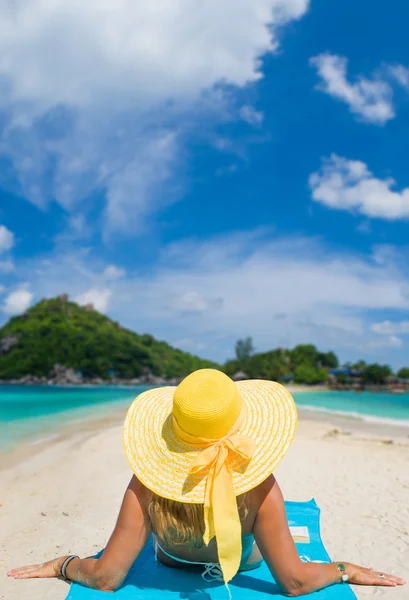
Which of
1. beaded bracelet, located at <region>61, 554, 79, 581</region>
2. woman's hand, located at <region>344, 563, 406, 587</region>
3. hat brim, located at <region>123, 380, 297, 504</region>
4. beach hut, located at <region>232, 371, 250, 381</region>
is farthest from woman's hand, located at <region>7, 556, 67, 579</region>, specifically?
beach hut, located at <region>232, 371, 250, 381</region>

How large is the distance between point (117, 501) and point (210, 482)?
406cm

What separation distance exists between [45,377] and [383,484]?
324ft

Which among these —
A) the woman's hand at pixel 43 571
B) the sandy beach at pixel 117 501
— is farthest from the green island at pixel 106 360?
the woman's hand at pixel 43 571

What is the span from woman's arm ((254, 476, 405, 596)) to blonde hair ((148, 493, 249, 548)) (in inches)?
4.0

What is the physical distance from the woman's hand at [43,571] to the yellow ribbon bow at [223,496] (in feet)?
4.04

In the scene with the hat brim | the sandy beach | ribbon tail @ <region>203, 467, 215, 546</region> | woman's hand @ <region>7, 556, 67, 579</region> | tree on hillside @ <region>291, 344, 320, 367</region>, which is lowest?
the sandy beach

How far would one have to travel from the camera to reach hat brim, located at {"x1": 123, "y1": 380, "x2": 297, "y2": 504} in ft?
7.42

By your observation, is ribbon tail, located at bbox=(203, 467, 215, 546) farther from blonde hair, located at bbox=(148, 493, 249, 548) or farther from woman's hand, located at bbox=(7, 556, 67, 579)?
woman's hand, located at bbox=(7, 556, 67, 579)

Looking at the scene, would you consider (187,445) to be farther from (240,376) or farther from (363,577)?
(240,376)

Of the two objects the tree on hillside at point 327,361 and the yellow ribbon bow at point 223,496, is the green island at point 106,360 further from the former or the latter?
the yellow ribbon bow at point 223,496

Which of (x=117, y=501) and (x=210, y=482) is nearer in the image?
(x=210, y=482)

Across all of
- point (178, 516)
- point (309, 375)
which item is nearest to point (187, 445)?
point (178, 516)

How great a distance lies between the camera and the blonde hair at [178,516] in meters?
2.35

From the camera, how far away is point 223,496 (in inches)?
85.7
